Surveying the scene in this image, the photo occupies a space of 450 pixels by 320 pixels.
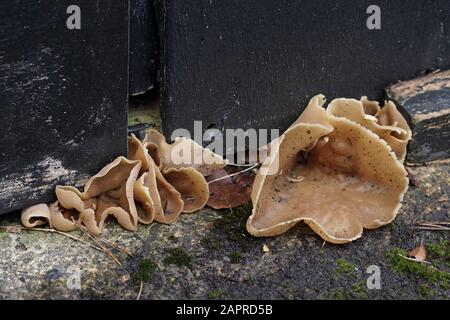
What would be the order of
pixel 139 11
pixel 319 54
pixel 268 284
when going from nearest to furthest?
pixel 268 284 < pixel 139 11 < pixel 319 54

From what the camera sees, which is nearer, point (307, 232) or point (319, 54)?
point (307, 232)

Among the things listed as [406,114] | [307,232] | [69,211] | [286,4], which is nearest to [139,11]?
[286,4]

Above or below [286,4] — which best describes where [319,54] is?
below

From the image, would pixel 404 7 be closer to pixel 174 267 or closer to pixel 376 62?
pixel 376 62

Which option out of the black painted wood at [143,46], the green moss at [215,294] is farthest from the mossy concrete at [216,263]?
the black painted wood at [143,46]

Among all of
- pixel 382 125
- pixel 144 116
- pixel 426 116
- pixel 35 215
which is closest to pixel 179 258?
pixel 35 215

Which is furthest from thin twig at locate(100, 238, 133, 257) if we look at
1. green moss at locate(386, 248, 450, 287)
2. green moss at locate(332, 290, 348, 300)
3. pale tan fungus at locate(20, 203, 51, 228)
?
green moss at locate(386, 248, 450, 287)

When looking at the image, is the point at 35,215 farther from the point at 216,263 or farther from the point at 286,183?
the point at 286,183

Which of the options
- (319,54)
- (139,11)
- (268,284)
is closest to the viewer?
(268,284)

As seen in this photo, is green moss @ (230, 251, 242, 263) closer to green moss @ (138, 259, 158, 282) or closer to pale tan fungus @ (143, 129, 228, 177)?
green moss @ (138, 259, 158, 282)
